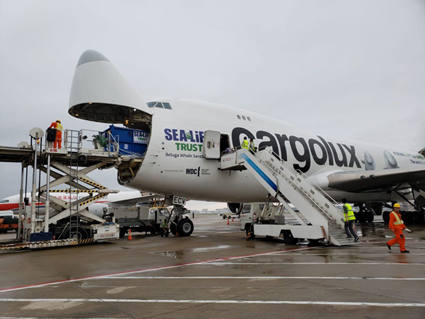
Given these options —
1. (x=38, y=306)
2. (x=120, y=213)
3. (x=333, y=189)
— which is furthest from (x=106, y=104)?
(x=333, y=189)

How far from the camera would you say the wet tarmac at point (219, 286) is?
4379mm

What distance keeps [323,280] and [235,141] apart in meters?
10.0

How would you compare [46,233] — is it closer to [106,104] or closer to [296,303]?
[106,104]

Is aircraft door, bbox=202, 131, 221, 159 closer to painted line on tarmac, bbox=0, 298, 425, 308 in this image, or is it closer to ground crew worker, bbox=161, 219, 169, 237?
ground crew worker, bbox=161, 219, 169, 237

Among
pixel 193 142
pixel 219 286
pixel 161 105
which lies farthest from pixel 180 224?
pixel 219 286

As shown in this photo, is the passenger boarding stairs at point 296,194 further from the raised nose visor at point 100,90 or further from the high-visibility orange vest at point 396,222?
the raised nose visor at point 100,90

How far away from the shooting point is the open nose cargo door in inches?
516

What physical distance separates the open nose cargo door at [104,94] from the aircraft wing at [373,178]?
10.7 meters

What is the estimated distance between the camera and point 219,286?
227 inches

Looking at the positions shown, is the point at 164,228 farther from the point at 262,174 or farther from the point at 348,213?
the point at 348,213

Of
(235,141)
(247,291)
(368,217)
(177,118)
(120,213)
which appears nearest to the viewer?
(247,291)

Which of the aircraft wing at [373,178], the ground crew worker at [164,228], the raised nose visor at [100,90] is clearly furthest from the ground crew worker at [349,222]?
the ground crew worker at [164,228]

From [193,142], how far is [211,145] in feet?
2.74

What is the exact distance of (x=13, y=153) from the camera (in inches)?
523
